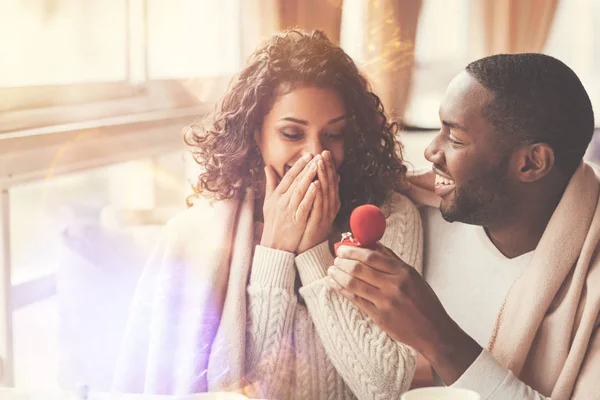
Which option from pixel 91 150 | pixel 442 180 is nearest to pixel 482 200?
pixel 442 180

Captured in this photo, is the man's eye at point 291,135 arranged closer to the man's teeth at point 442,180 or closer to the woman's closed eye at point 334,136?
the woman's closed eye at point 334,136

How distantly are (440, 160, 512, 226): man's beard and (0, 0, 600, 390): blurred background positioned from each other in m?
0.12

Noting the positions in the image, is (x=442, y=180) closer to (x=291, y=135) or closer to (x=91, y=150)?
(x=291, y=135)

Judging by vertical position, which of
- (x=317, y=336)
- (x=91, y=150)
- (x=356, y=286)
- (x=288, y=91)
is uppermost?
(x=288, y=91)

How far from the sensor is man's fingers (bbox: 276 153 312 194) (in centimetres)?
108

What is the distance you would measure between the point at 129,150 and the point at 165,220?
4.7 inches

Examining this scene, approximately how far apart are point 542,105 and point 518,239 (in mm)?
186

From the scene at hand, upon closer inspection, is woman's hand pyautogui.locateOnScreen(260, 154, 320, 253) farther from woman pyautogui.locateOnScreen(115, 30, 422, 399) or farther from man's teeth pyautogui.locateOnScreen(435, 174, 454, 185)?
man's teeth pyautogui.locateOnScreen(435, 174, 454, 185)

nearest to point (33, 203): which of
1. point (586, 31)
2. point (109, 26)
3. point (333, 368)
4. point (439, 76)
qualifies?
point (109, 26)

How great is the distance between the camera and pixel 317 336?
3.63 feet

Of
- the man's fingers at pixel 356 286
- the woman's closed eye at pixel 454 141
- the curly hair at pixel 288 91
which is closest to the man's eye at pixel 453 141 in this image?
the woman's closed eye at pixel 454 141

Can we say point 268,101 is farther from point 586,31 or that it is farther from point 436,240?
point 586,31

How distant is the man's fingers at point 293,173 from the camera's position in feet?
3.55

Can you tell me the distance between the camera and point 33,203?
121 cm
